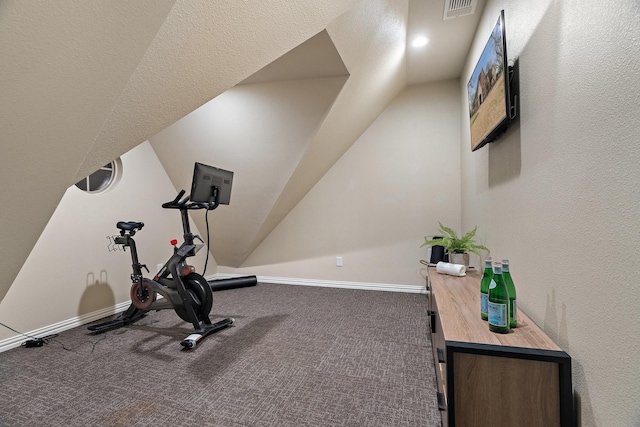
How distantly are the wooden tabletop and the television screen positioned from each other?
0.99 meters

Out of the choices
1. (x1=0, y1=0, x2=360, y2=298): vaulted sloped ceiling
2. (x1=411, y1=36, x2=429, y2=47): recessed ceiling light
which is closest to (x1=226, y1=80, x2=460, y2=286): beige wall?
(x1=411, y1=36, x2=429, y2=47): recessed ceiling light

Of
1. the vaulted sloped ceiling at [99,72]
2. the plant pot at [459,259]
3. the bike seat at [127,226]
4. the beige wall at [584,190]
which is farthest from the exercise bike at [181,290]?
the beige wall at [584,190]

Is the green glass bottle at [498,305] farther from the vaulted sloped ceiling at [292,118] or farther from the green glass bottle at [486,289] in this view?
the vaulted sloped ceiling at [292,118]

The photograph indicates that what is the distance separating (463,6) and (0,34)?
9.22ft

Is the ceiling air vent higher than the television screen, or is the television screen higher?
the ceiling air vent

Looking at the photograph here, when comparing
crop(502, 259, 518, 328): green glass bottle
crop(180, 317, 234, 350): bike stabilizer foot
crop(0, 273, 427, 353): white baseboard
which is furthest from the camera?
crop(0, 273, 427, 353): white baseboard

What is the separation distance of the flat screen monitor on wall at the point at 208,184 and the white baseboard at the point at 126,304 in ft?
5.67

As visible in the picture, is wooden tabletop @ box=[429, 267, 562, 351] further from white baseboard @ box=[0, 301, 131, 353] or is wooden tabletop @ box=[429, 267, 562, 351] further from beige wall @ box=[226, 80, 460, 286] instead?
white baseboard @ box=[0, 301, 131, 353]

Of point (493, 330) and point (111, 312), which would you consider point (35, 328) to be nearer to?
point (111, 312)

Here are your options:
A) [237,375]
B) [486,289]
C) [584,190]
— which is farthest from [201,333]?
[584,190]

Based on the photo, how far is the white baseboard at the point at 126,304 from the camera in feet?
7.92

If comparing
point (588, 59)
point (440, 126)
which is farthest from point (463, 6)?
point (588, 59)

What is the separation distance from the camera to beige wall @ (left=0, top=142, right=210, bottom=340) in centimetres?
250

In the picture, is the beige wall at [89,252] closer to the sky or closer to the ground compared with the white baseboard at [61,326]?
closer to the sky
